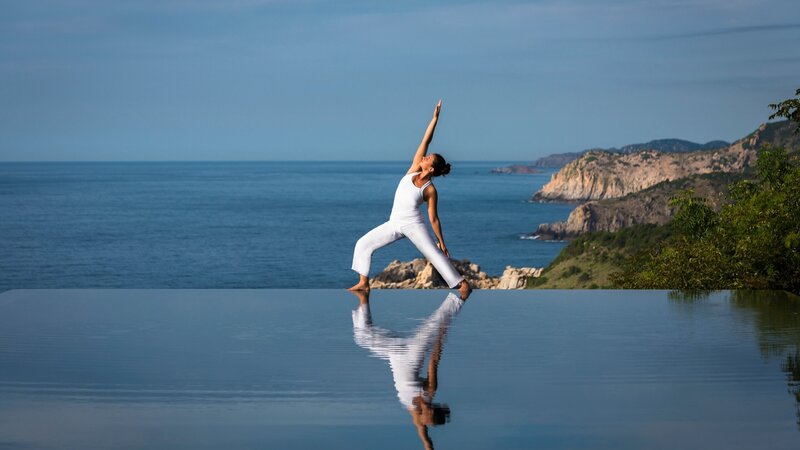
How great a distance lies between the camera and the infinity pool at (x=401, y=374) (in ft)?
12.1

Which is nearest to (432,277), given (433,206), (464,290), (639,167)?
(464,290)

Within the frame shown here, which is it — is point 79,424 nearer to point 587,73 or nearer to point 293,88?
point 293,88

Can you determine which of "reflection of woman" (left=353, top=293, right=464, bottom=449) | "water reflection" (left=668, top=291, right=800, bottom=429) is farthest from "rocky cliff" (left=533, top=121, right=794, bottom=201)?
"reflection of woman" (left=353, top=293, right=464, bottom=449)

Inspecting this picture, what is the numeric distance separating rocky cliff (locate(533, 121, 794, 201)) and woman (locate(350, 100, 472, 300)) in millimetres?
81287

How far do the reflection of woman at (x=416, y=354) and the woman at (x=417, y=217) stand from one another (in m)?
0.34

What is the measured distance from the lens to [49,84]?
348 feet

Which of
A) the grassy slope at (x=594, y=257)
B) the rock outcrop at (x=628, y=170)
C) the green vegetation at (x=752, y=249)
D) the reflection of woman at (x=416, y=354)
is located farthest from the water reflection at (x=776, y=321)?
the rock outcrop at (x=628, y=170)

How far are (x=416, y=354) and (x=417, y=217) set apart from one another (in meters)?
2.41

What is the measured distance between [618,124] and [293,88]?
35.9m

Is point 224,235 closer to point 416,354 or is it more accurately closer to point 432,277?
point 432,277

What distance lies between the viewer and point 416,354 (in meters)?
5.25

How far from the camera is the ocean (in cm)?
7144

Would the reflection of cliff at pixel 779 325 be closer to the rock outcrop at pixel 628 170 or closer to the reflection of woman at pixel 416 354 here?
the reflection of woman at pixel 416 354

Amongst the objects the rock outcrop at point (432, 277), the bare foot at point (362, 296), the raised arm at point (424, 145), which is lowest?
the rock outcrop at point (432, 277)
